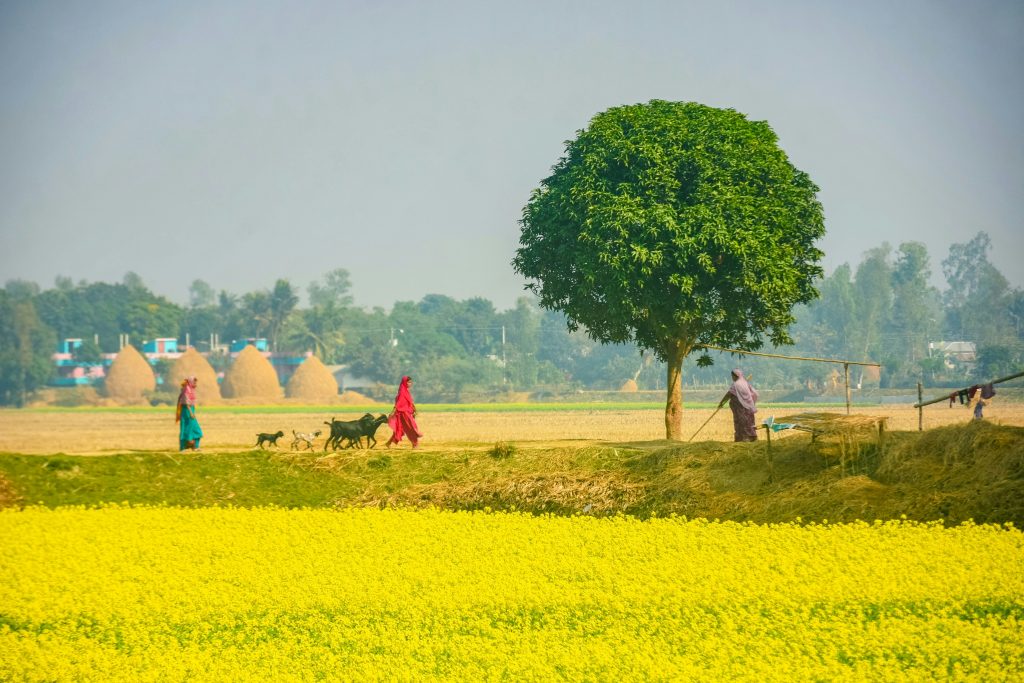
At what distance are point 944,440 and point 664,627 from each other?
7.58 meters

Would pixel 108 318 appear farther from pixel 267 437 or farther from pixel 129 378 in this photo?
A: pixel 267 437

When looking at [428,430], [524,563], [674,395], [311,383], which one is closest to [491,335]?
[311,383]

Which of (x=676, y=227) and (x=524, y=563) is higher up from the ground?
(x=676, y=227)

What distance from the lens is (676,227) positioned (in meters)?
25.2

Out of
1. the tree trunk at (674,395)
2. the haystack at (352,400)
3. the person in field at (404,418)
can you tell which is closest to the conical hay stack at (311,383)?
the haystack at (352,400)

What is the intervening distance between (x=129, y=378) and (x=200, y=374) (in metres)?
12.1

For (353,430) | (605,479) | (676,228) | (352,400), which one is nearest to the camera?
(605,479)

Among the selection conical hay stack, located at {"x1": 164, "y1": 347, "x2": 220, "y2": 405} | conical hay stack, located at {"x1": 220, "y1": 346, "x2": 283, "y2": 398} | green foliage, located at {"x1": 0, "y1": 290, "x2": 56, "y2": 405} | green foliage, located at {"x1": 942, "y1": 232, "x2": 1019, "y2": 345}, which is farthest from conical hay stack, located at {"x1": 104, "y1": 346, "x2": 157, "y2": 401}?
green foliage, located at {"x1": 942, "y1": 232, "x2": 1019, "y2": 345}

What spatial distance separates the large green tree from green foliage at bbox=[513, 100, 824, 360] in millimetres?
29

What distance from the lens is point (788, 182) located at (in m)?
26.5

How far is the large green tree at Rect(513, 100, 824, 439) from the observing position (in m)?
25.3

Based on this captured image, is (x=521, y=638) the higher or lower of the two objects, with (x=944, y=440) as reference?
lower

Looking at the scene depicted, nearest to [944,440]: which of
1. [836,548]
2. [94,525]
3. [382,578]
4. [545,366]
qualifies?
[836,548]

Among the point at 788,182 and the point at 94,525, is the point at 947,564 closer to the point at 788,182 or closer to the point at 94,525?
the point at 94,525
